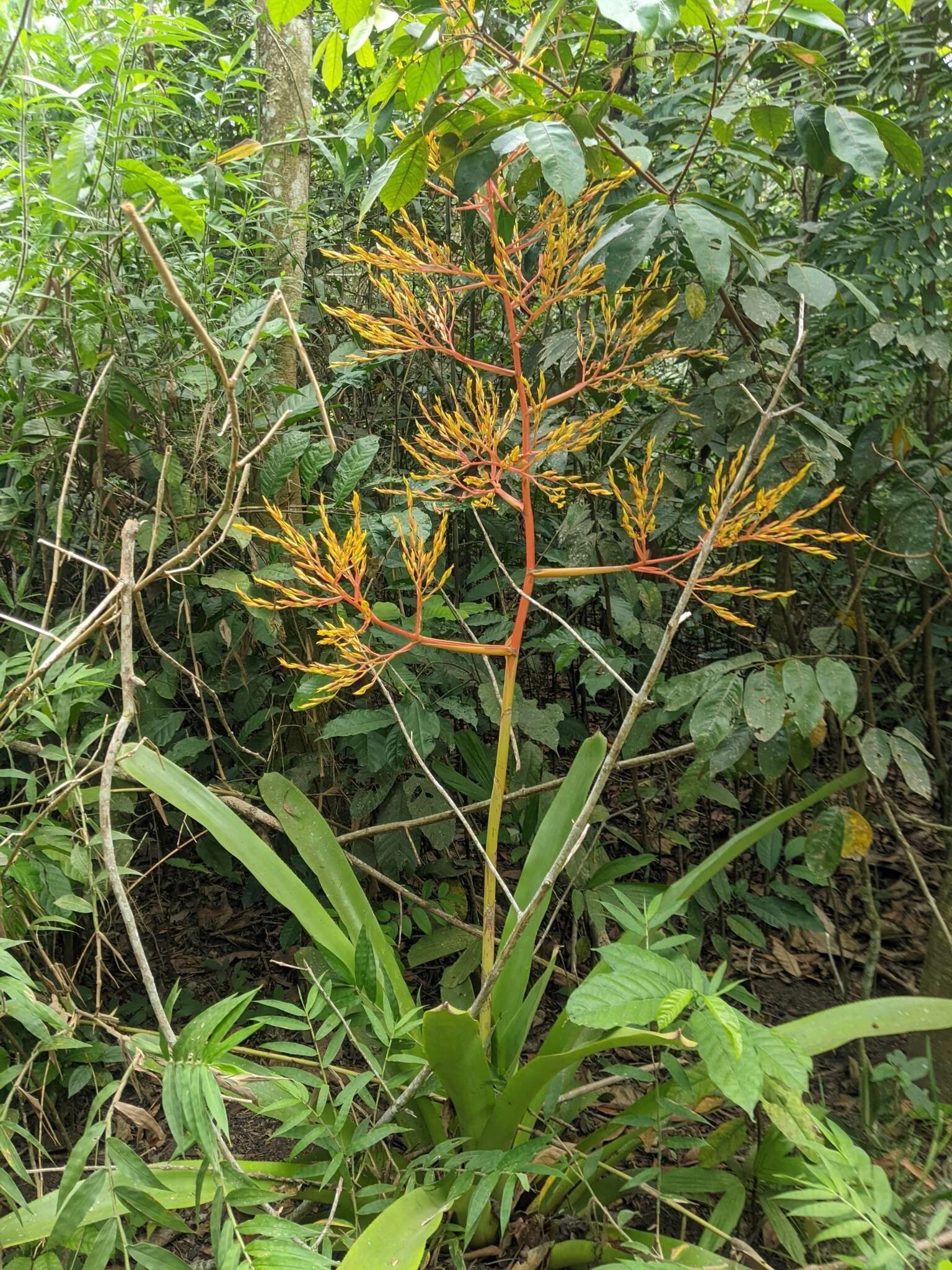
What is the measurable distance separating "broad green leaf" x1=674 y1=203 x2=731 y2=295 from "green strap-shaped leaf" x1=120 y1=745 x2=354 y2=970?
3.37 ft

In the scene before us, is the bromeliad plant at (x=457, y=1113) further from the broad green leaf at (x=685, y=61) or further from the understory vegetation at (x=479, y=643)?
the broad green leaf at (x=685, y=61)

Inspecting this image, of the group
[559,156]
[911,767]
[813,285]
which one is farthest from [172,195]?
[911,767]

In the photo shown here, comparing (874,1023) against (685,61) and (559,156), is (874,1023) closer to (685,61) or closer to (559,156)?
(559,156)

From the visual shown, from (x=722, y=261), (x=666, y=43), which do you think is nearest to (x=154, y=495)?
(x=722, y=261)

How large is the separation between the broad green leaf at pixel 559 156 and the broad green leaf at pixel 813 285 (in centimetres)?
45

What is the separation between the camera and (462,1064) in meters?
1.10

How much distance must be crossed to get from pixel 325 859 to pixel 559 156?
1112 mm

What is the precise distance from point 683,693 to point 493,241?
0.77 metres

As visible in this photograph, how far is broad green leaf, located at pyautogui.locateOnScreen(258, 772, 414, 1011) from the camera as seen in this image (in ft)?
4.57

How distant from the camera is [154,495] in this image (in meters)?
1.80

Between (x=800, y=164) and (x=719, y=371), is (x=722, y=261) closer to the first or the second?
(x=719, y=371)

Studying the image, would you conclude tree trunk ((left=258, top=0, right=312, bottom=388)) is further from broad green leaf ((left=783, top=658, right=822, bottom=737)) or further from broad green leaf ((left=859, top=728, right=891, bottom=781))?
broad green leaf ((left=859, top=728, right=891, bottom=781))

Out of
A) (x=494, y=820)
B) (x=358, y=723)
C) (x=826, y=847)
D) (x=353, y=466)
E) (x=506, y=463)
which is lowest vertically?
(x=826, y=847)

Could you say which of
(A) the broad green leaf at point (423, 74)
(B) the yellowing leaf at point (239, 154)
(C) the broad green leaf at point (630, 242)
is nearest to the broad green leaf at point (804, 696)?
(C) the broad green leaf at point (630, 242)
